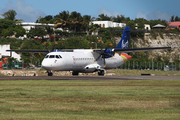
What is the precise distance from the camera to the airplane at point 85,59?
Answer: 126 ft

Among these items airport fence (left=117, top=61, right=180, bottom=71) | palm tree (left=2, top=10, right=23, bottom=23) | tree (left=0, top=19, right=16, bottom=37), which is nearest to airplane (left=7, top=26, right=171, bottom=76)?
airport fence (left=117, top=61, right=180, bottom=71)

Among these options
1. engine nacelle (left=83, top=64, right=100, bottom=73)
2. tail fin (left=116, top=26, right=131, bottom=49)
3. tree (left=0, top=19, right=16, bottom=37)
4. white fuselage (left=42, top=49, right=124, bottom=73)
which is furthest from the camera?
tree (left=0, top=19, right=16, bottom=37)

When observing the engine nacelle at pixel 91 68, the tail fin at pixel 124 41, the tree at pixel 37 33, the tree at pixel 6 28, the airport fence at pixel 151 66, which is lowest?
the engine nacelle at pixel 91 68

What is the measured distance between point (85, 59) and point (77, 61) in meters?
2.09

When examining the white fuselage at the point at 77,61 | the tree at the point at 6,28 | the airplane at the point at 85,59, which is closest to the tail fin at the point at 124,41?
the airplane at the point at 85,59

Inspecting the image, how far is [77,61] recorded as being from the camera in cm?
4216

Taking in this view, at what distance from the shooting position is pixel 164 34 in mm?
138625

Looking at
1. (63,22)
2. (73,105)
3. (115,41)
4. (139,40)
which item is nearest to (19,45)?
(63,22)

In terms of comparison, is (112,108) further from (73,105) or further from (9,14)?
(9,14)

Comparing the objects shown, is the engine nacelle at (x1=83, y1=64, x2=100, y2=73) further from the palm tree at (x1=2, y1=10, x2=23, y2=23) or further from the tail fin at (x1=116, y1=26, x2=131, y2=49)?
the palm tree at (x1=2, y1=10, x2=23, y2=23)

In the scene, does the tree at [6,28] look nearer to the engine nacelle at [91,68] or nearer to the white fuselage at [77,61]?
the white fuselage at [77,61]

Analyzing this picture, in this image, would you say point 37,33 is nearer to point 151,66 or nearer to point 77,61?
point 151,66

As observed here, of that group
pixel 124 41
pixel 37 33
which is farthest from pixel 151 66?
pixel 37 33

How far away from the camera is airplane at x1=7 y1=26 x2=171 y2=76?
38.4 m
